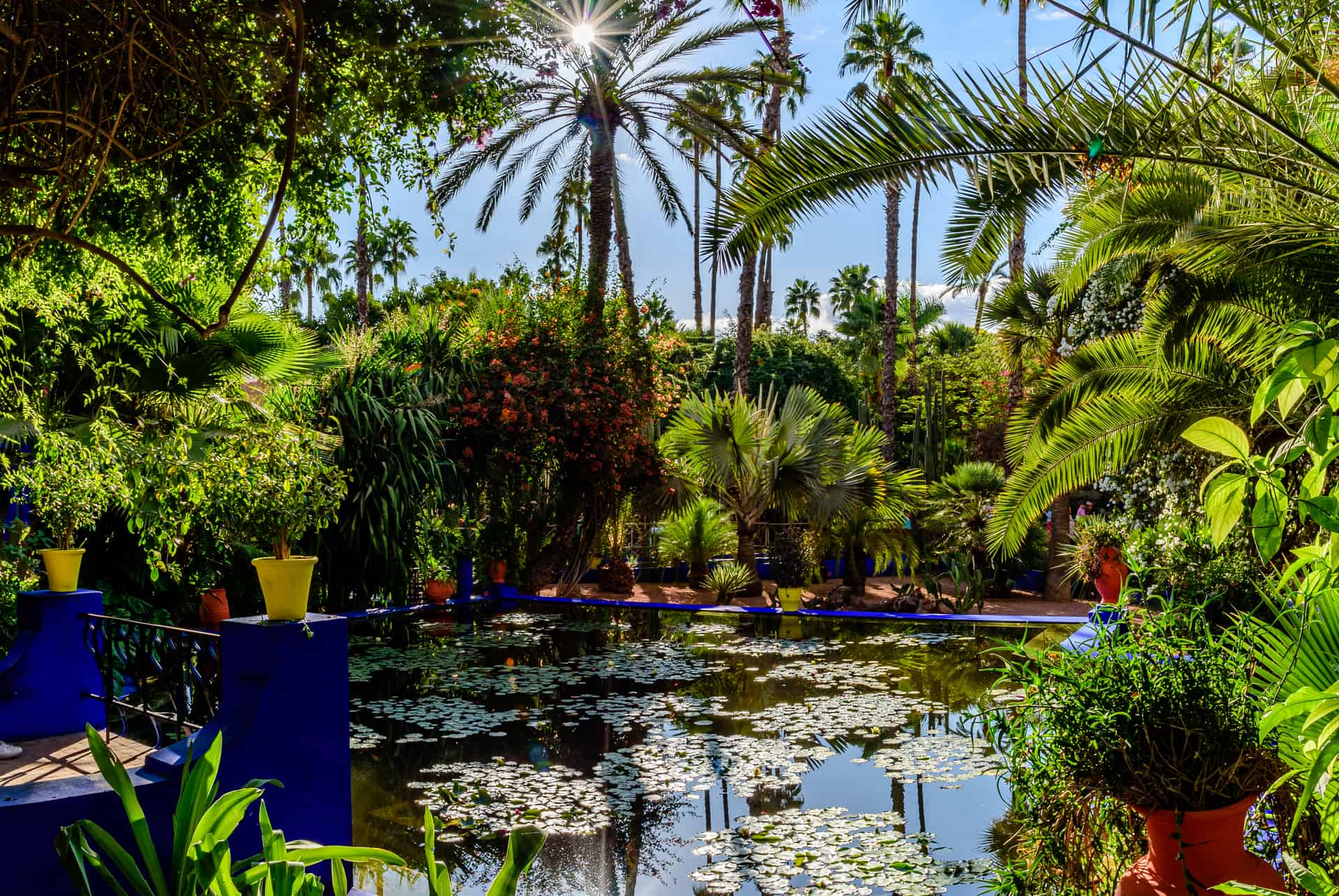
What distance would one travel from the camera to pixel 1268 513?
4.58 feet

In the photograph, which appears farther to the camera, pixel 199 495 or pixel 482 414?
pixel 482 414

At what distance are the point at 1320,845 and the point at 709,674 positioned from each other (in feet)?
20.9

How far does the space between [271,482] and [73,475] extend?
888mm

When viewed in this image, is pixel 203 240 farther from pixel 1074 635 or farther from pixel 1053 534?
pixel 1053 534

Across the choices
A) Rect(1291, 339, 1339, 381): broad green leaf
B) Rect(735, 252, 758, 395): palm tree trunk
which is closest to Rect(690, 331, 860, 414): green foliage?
Rect(735, 252, 758, 395): palm tree trunk

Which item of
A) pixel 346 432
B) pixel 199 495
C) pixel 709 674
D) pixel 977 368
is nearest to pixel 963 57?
pixel 199 495

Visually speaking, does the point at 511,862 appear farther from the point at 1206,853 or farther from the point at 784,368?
the point at 784,368

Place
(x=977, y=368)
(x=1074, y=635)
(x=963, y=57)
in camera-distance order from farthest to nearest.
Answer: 1. (x=977, y=368)
2. (x=1074, y=635)
3. (x=963, y=57)

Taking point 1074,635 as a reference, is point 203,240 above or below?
above

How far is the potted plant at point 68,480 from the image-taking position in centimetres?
385

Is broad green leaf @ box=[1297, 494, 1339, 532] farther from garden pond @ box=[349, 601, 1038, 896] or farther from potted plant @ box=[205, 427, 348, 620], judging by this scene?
potted plant @ box=[205, 427, 348, 620]

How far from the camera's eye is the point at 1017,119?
12.4 feet

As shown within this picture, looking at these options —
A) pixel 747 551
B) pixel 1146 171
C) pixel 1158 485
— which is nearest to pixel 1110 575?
pixel 1158 485

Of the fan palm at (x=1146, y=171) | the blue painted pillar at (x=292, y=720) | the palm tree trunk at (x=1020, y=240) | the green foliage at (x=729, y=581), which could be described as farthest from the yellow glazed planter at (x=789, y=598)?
the blue painted pillar at (x=292, y=720)
